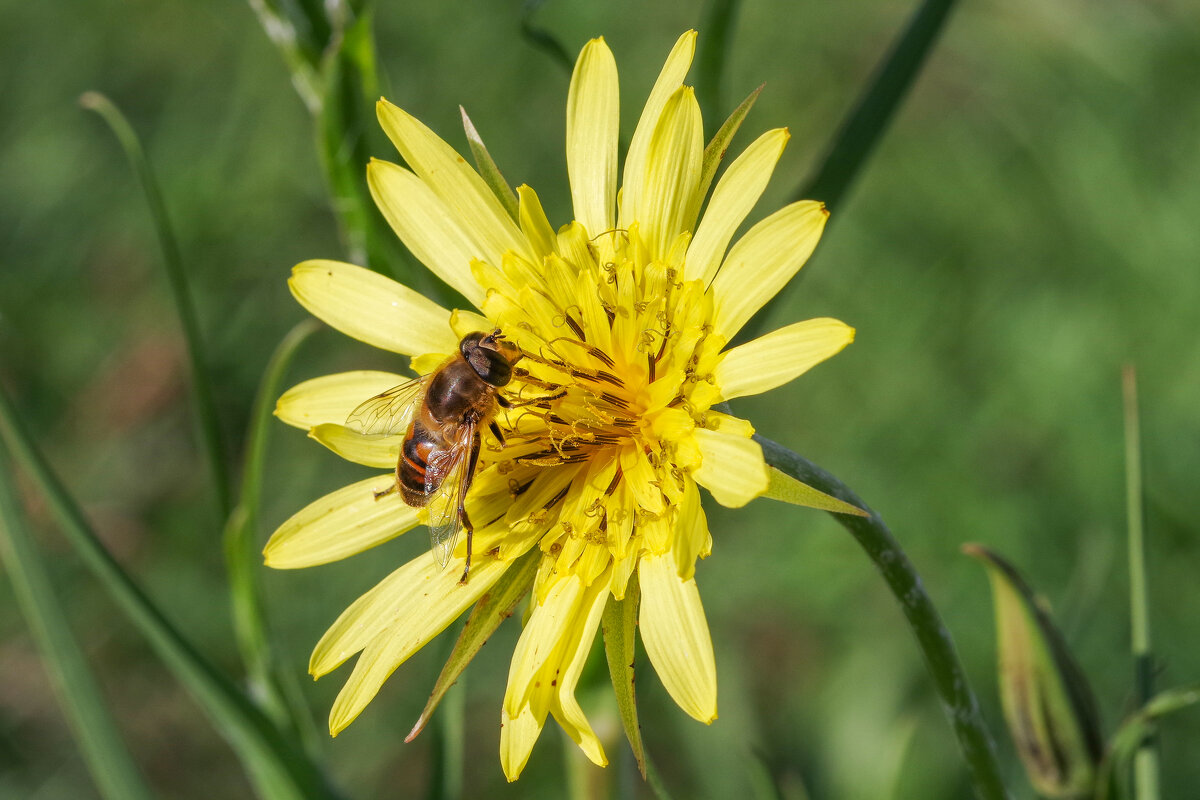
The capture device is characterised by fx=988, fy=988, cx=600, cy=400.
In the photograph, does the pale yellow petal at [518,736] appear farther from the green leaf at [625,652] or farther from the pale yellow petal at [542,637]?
the green leaf at [625,652]

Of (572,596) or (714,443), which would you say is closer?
(714,443)

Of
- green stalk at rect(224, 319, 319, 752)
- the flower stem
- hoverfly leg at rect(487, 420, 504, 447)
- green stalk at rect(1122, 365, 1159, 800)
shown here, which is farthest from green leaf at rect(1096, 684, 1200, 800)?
green stalk at rect(224, 319, 319, 752)

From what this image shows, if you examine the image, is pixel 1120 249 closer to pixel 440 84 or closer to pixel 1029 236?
pixel 1029 236

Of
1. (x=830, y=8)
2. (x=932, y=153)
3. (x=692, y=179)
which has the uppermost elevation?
(x=830, y=8)

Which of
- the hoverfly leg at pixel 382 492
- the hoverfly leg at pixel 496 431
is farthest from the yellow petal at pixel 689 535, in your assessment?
the hoverfly leg at pixel 382 492

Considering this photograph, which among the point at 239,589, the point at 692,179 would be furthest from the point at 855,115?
the point at 239,589

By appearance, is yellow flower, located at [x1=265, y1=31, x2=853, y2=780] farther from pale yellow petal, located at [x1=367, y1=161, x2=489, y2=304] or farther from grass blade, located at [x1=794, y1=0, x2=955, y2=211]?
grass blade, located at [x1=794, y1=0, x2=955, y2=211]

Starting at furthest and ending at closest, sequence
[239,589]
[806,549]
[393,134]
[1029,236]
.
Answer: [1029,236]
[806,549]
[239,589]
[393,134]
